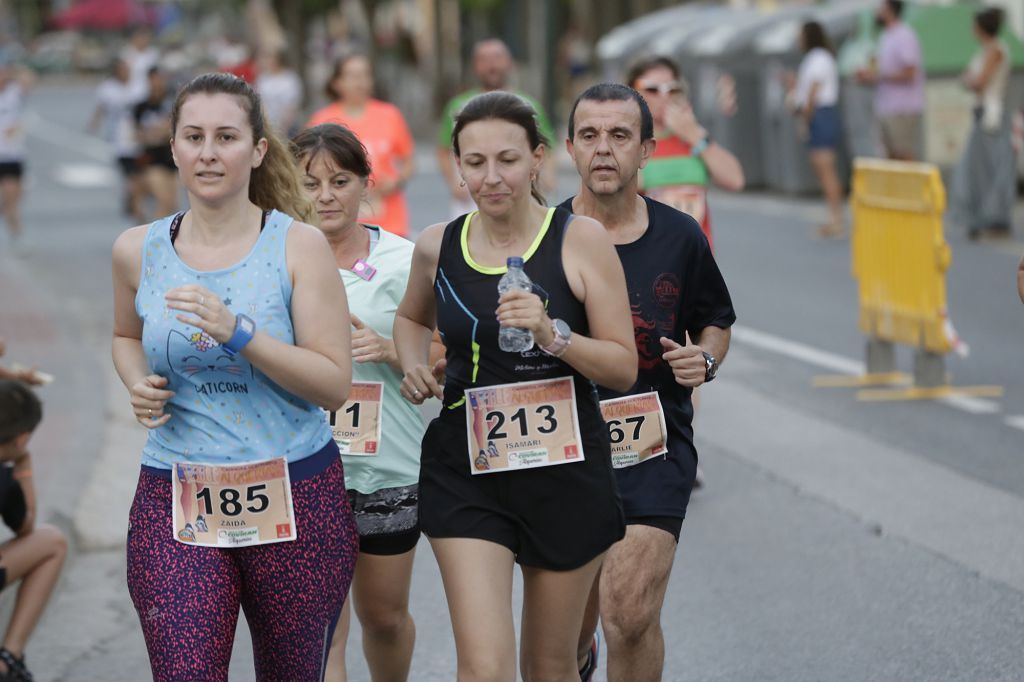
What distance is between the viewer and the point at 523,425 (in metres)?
4.07

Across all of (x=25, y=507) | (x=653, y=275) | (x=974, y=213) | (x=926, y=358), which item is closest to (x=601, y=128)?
(x=653, y=275)

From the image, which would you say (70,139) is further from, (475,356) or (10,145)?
(475,356)

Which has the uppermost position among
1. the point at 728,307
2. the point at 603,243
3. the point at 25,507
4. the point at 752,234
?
the point at 603,243

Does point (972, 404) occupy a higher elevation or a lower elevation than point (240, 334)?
lower

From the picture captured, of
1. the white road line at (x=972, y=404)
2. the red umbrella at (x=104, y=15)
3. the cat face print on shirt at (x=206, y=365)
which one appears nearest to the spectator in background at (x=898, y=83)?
the white road line at (x=972, y=404)

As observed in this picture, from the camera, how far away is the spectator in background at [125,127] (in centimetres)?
2055

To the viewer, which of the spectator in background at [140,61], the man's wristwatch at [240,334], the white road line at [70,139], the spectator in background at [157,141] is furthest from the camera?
the white road line at [70,139]

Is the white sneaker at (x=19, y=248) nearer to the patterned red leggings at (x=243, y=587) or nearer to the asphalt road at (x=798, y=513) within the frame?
the asphalt road at (x=798, y=513)

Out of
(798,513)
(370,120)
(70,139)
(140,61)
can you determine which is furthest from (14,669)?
(70,139)

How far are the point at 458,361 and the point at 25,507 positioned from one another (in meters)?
2.03

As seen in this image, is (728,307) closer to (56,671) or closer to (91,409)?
(56,671)

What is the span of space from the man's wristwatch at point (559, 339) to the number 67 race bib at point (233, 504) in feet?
1.98

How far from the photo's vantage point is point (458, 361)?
13.6ft

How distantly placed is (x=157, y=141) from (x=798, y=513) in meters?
12.1
